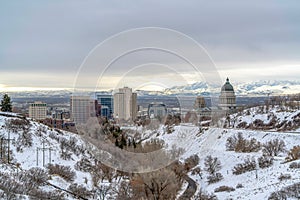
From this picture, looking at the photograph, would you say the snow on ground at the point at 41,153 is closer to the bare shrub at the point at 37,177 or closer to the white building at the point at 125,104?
the bare shrub at the point at 37,177

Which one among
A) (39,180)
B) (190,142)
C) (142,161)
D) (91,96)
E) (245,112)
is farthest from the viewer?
(245,112)

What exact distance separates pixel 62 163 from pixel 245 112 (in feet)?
129

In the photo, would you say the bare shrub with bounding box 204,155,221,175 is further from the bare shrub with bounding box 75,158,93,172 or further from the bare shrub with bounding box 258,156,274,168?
the bare shrub with bounding box 75,158,93,172

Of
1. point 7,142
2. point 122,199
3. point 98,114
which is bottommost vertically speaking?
point 122,199

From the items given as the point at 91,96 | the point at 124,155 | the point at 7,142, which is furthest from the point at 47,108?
the point at 91,96

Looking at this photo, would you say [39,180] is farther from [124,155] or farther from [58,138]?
[58,138]

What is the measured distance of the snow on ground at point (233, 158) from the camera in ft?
77.3

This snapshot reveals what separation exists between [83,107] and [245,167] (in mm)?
13501

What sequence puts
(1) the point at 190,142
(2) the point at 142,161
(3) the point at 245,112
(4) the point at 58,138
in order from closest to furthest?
(2) the point at 142,161 < (4) the point at 58,138 < (1) the point at 190,142 < (3) the point at 245,112

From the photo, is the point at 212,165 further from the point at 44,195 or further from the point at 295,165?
the point at 44,195

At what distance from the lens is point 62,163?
3138 cm

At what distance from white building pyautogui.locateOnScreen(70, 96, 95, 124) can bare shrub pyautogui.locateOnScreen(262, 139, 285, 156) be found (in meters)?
16.3

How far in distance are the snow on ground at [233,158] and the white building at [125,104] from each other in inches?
297

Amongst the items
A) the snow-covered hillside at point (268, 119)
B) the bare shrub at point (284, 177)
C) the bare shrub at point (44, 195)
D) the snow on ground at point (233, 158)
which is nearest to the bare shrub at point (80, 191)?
the bare shrub at point (44, 195)
